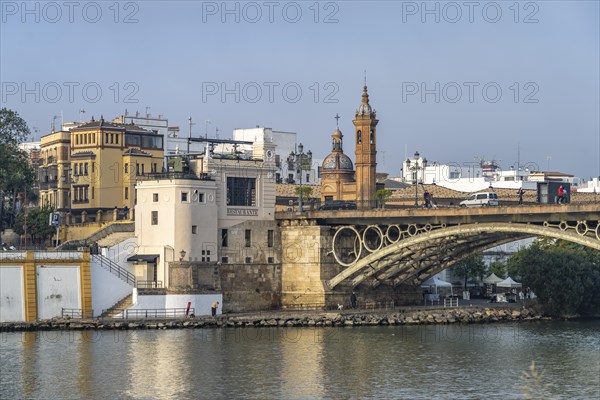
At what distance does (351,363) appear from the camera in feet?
238

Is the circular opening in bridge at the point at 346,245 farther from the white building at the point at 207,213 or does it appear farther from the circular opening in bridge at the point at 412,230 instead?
the circular opening in bridge at the point at 412,230

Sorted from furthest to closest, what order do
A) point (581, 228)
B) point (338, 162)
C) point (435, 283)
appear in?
point (338, 162)
point (435, 283)
point (581, 228)

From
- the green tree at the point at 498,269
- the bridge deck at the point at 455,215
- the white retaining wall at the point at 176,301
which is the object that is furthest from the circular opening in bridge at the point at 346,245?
the green tree at the point at 498,269

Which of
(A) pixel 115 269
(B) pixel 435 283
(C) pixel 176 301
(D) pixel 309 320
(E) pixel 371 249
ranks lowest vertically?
(D) pixel 309 320

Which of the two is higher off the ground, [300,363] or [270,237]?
[270,237]

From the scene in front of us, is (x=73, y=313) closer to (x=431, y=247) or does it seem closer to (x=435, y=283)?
(x=431, y=247)

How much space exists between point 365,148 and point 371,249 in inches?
1244

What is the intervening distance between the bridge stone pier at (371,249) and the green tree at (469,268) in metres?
19.6

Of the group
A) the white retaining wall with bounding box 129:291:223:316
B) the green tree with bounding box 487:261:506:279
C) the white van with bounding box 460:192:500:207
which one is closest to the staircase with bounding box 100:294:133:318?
the white retaining wall with bounding box 129:291:223:316

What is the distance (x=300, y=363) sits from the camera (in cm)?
7225

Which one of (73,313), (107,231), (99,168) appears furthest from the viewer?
(99,168)

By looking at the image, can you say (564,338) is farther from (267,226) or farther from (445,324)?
(267,226)

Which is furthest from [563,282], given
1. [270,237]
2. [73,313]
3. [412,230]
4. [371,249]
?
[73,313]

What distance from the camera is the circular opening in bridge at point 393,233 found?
96569mm
